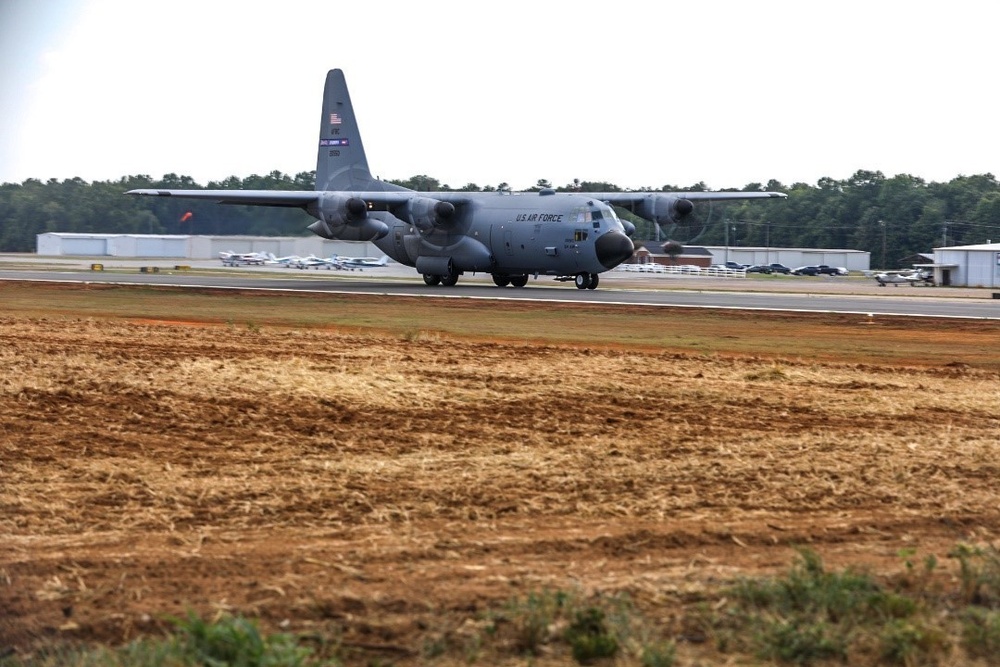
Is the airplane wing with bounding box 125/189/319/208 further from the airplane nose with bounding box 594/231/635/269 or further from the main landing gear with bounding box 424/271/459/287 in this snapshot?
the airplane nose with bounding box 594/231/635/269

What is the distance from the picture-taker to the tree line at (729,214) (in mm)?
51781

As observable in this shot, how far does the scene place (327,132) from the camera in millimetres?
54594

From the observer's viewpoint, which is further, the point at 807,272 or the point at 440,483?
the point at 807,272

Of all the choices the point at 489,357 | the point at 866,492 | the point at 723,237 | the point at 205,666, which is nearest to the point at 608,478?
the point at 866,492

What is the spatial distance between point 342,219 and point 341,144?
26.7 feet

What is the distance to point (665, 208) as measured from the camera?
168 feet

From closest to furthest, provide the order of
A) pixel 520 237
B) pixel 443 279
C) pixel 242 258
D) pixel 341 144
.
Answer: pixel 520 237, pixel 443 279, pixel 341 144, pixel 242 258

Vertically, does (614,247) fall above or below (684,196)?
below

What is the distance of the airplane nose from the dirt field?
972 inches

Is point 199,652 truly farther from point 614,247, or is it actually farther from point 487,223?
point 487,223

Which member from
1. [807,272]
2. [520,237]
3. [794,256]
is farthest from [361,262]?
[520,237]

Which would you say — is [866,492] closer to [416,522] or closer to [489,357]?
[416,522]

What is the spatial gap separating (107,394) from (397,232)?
119 feet

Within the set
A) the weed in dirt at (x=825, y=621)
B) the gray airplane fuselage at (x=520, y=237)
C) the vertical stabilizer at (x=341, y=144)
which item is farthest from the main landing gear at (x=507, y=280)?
the weed in dirt at (x=825, y=621)
